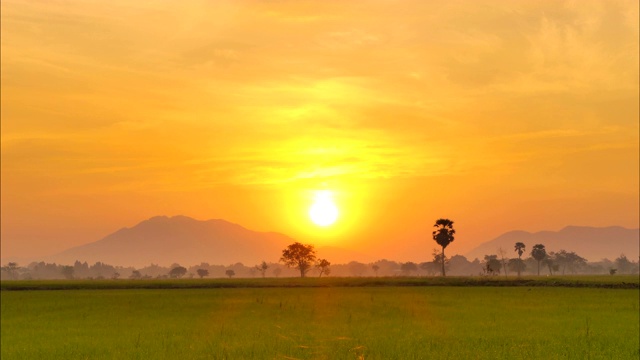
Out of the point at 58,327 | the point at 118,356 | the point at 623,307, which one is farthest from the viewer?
the point at 623,307

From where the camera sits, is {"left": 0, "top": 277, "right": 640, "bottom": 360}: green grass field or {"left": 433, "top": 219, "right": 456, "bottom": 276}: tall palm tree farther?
{"left": 433, "top": 219, "right": 456, "bottom": 276}: tall palm tree

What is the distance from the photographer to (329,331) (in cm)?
2834

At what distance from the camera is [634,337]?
27641 millimetres

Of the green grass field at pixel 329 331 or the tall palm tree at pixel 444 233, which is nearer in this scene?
the green grass field at pixel 329 331

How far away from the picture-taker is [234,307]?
46.9m

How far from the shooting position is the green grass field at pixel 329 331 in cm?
2247

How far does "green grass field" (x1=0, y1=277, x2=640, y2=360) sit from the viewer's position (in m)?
22.5

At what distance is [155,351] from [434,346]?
401 inches

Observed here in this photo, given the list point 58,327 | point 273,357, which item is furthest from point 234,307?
point 273,357

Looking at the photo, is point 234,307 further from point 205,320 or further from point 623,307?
point 623,307

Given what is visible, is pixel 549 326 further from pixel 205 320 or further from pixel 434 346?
pixel 205 320

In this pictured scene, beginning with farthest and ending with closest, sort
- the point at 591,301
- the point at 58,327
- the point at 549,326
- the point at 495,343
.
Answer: the point at 591,301 → the point at 58,327 → the point at 549,326 → the point at 495,343

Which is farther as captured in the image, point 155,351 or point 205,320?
point 205,320

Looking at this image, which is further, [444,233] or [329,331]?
[444,233]
